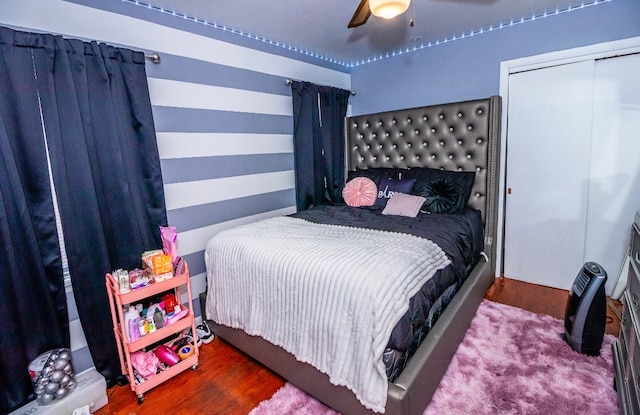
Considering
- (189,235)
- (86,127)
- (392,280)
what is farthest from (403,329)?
(86,127)

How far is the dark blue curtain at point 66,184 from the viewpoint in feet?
5.13

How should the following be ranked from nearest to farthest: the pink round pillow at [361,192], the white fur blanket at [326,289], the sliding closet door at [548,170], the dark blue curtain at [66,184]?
the white fur blanket at [326,289] → the dark blue curtain at [66,184] → the sliding closet door at [548,170] → the pink round pillow at [361,192]

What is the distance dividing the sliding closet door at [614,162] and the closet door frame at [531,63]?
0.08m

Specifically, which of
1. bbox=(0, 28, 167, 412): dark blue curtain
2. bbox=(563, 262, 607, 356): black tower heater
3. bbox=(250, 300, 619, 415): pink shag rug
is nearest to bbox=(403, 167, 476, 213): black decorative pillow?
bbox=(563, 262, 607, 356): black tower heater

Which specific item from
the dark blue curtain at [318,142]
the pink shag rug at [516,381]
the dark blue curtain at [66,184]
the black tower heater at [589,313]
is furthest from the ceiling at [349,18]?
the pink shag rug at [516,381]

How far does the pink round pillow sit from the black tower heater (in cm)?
Result: 161

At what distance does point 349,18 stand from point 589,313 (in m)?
2.58

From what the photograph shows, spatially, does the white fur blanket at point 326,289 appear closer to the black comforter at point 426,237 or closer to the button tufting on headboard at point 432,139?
the black comforter at point 426,237

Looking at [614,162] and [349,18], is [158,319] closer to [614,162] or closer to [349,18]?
[349,18]

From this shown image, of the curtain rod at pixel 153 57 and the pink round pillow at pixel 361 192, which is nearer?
the curtain rod at pixel 153 57

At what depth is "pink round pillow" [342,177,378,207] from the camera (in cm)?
297

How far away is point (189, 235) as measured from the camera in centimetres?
241

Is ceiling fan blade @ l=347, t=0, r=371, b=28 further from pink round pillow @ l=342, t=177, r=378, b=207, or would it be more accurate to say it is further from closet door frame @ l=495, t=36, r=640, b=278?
closet door frame @ l=495, t=36, r=640, b=278

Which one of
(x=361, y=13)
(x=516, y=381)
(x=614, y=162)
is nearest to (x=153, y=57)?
(x=361, y=13)
